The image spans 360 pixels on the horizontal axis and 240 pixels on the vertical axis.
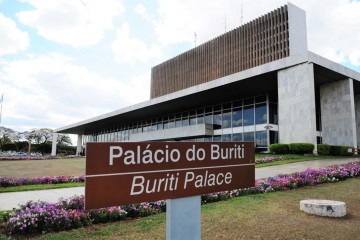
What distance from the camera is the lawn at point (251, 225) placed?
509cm

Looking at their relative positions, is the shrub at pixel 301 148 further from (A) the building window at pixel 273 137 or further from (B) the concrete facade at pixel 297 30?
(B) the concrete facade at pixel 297 30

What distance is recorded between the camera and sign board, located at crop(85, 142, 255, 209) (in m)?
2.27

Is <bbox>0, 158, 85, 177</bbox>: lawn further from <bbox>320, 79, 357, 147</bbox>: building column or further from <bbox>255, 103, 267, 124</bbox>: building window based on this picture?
<bbox>320, 79, 357, 147</bbox>: building column

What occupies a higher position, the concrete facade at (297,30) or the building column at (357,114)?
the concrete facade at (297,30)

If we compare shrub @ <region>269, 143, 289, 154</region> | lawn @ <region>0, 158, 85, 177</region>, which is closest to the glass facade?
shrub @ <region>269, 143, 289, 154</region>

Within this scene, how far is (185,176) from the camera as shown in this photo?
9.23ft

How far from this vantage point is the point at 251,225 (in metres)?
5.61

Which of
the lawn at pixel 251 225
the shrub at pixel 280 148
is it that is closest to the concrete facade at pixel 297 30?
the shrub at pixel 280 148

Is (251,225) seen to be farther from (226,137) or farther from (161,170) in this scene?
(226,137)

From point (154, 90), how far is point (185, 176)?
342 feet

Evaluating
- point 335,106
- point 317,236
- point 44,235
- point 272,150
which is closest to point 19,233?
point 44,235

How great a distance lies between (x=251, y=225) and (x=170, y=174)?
3538mm

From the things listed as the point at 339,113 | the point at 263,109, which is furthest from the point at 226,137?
the point at 339,113

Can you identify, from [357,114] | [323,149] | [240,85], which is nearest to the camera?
[323,149]
